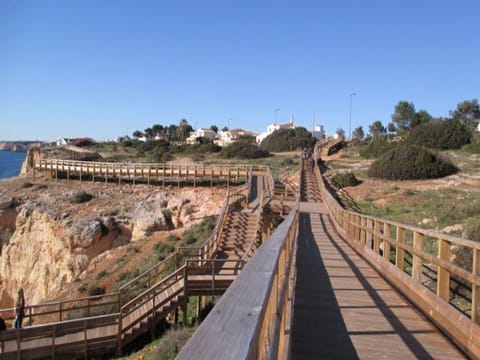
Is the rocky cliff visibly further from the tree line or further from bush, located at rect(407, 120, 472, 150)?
the tree line

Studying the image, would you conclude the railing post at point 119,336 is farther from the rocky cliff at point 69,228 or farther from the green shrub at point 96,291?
the rocky cliff at point 69,228

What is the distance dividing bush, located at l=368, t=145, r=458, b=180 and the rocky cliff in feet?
44.5

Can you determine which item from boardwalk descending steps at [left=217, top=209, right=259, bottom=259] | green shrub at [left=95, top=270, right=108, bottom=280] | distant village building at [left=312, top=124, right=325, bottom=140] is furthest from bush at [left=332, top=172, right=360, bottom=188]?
distant village building at [left=312, top=124, right=325, bottom=140]

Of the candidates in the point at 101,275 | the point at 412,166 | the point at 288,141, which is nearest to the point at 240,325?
the point at 101,275

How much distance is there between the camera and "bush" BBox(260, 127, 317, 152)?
71.9m

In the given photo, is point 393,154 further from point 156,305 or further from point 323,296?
point 323,296

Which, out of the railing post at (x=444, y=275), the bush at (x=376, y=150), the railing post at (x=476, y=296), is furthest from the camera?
the bush at (x=376, y=150)

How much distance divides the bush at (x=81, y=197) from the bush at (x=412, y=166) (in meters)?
25.0

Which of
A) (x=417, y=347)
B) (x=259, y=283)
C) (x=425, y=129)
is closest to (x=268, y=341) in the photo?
(x=259, y=283)

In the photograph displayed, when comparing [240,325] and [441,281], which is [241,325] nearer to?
[240,325]

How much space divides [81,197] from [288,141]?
45.4 metres

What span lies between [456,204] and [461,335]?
1848cm

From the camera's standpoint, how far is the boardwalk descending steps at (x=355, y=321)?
412 cm

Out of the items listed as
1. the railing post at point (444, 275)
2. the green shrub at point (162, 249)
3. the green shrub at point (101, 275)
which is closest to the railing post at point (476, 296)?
the railing post at point (444, 275)
